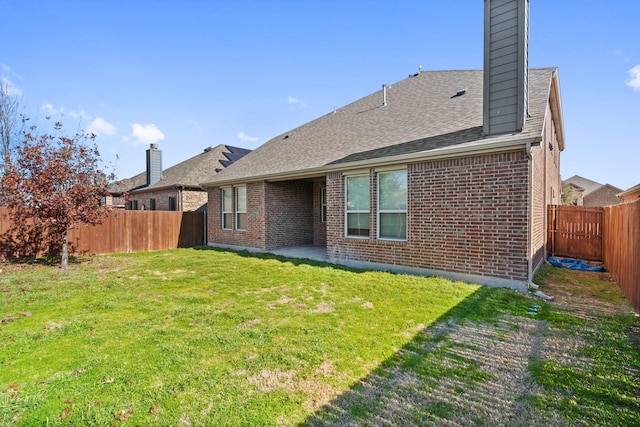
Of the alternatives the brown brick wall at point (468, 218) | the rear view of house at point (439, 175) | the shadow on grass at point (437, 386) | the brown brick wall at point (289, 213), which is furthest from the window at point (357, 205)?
the shadow on grass at point (437, 386)

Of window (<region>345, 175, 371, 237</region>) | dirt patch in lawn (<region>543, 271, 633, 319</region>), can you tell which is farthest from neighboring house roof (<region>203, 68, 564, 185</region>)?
dirt patch in lawn (<region>543, 271, 633, 319</region>)

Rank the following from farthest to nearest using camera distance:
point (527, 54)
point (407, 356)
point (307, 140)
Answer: point (307, 140), point (527, 54), point (407, 356)

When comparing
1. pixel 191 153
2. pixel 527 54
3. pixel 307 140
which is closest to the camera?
pixel 527 54

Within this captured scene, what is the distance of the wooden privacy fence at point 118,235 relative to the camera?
35.1 feet

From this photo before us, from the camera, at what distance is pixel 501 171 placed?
6.14 metres

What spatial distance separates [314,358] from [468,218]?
16.1 ft

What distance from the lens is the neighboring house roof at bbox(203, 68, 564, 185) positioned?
23.7 feet

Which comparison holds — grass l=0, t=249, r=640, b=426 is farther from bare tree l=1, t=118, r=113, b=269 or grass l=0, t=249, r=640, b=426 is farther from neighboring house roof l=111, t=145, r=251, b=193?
neighboring house roof l=111, t=145, r=251, b=193

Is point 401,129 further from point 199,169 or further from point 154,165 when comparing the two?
point 154,165

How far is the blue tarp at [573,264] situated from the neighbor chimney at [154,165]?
72.3 feet

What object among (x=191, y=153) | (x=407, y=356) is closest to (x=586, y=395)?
(x=407, y=356)

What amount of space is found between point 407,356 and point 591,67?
10394 mm

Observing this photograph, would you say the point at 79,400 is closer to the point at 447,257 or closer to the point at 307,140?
the point at 447,257

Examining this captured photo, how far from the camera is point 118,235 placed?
13.0 metres
